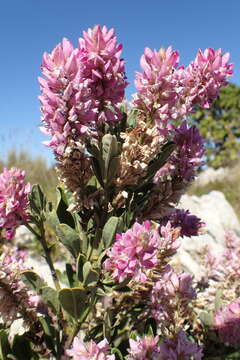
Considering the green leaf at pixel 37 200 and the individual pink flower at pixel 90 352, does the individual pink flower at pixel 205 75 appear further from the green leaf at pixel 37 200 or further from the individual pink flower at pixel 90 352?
the individual pink flower at pixel 90 352

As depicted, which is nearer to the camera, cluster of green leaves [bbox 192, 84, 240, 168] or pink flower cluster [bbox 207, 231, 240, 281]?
pink flower cluster [bbox 207, 231, 240, 281]

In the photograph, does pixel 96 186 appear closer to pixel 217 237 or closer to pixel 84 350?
pixel 84 350

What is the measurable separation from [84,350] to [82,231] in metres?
0.33

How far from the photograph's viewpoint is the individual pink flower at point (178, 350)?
1251 mm

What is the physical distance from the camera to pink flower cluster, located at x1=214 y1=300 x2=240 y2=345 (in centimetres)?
159

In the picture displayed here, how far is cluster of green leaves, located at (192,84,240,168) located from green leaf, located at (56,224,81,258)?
59.1ft

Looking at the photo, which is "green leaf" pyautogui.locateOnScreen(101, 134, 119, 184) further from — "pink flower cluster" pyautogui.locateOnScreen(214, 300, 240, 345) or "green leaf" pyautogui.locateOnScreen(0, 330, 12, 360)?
"pink flower cluster" pyautogui.locateOnScreen(214, 300, 240, 345)

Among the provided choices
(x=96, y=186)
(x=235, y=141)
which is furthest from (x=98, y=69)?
(x=235, y=141)

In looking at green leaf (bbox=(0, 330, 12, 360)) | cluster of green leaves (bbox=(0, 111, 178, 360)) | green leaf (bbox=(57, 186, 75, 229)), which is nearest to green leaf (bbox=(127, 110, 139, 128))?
cluster of green leaves (bbox=(0, 111, 178, 360))

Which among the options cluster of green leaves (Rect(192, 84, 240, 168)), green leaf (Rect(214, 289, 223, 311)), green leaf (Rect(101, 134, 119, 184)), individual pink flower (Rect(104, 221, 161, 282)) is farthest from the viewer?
cluster of green leaves (Rect(192, 84, 240, 168))

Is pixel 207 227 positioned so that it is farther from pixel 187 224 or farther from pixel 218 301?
pixel 187 224

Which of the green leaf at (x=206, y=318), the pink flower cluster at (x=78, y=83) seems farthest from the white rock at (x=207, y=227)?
the pink flower cluster at (x=78, y=83)

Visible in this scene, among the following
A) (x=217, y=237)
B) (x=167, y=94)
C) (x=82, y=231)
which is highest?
(x=217, y=237)

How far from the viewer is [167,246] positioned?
104 cm
